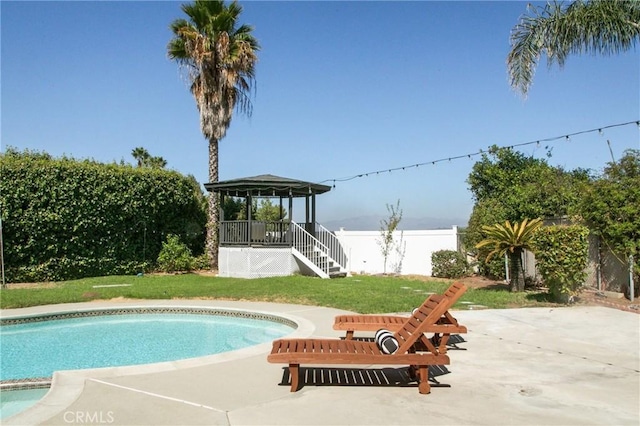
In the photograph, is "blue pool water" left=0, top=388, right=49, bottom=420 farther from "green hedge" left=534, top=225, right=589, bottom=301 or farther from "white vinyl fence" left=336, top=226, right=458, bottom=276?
"white vinyl fence" left=336, top=226, right=458, bottom=276

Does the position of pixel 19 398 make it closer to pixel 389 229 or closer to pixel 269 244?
pixel 269 244

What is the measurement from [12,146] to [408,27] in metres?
16.4

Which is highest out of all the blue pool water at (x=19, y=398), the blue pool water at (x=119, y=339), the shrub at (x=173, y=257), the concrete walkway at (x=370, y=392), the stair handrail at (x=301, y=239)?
the stair handrail at (x=301, y=239)

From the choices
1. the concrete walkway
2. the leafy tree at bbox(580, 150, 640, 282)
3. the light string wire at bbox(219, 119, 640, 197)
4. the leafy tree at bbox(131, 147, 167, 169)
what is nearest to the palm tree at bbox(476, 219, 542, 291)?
the leafy tree at bbox(580, 150, 640, 282)

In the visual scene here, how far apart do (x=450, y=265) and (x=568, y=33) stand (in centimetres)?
853

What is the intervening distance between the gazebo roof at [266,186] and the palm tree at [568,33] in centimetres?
827

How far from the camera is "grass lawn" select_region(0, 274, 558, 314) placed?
11.0m

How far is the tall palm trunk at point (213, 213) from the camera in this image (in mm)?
20234

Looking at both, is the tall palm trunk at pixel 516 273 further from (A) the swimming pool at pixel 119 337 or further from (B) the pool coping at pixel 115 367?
(A) the swimming pool at pixel 119 337

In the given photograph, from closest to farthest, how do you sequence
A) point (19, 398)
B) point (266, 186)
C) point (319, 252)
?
point (19, 398), point (266, 186), point (319, 252)

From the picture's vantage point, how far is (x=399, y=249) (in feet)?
62.9

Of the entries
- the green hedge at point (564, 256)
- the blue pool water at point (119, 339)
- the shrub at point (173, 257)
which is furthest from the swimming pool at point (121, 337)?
the shrub at point (173, 257)

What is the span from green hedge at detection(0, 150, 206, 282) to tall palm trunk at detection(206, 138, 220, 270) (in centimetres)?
108

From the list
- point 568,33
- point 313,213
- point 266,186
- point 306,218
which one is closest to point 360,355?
point 568,33
